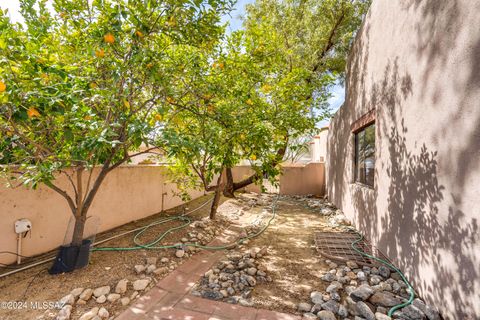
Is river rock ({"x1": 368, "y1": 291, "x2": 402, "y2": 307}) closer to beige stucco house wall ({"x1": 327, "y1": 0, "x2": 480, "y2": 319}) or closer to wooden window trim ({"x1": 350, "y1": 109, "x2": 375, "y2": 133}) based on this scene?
beige stucco house wall ({"x1": 327, "y1": 0, "x2": 480, "y2": 319})

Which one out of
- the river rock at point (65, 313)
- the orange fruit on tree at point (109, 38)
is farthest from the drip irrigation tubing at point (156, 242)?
the orange fruit on tree at point (109, 38)

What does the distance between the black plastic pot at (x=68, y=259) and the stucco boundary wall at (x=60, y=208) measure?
56cm

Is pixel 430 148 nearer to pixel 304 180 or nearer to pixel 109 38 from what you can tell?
pixel 109 38

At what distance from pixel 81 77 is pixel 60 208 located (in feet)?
8.28

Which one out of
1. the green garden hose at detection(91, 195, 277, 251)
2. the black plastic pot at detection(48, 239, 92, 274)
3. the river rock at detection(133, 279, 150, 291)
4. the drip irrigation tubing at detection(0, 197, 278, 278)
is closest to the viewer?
the river rock at detection(133, 279, 150, 291)

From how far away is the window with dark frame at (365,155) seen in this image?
4.95m

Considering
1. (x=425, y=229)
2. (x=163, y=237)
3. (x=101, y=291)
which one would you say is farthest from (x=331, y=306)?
(x=163, y=237)

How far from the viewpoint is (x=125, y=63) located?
307 cm

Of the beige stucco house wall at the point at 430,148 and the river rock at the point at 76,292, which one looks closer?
the beige stucco house wall at the point at 430,148

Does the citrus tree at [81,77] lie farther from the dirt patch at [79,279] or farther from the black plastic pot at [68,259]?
the dirt patch at [79,279]

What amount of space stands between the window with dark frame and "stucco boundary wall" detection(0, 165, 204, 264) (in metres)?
5.00

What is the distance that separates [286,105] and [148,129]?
420 centimetres

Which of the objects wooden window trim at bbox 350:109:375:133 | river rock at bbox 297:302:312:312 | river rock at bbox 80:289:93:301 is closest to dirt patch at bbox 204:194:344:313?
river rock at bbox 297:302:312:312

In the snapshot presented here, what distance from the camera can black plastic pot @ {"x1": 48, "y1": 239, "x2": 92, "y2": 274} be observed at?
128 inches
